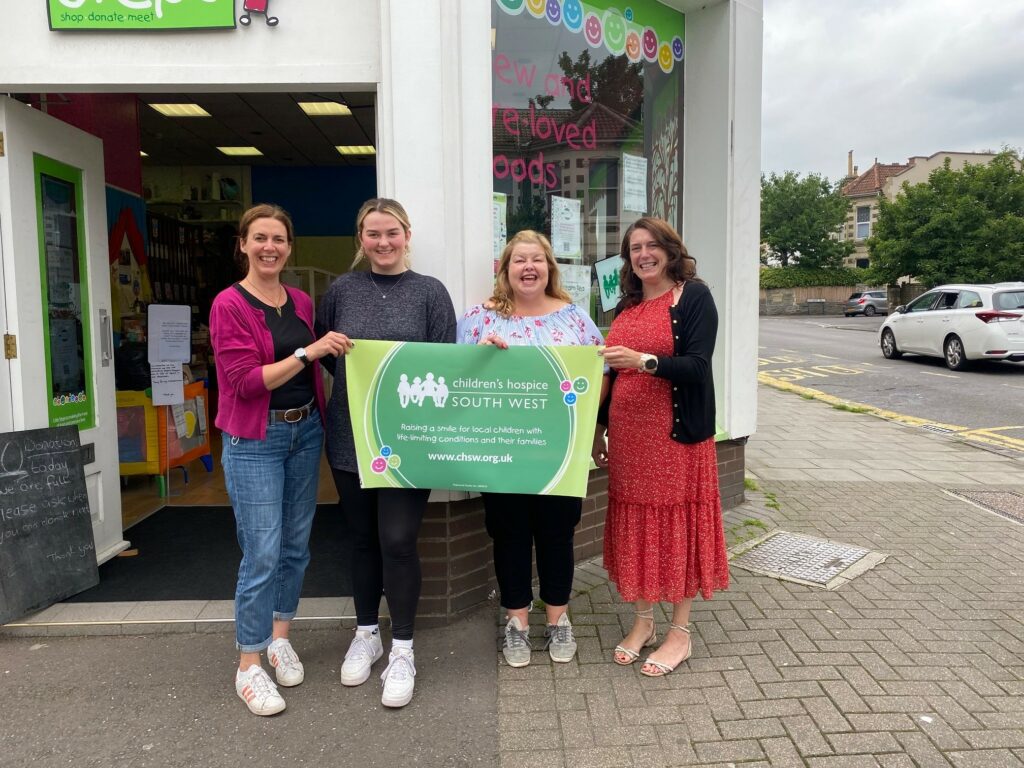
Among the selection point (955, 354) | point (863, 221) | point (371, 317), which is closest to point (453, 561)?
point (371, 317)

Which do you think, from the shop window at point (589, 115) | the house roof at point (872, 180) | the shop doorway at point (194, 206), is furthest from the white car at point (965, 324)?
the house roof at point (872, 180)

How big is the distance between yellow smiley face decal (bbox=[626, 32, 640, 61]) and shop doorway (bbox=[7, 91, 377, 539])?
5.45 feet

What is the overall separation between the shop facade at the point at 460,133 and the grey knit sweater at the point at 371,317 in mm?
340

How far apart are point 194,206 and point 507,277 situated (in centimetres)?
1007

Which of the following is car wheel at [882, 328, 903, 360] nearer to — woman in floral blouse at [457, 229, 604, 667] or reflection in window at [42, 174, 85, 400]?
woman in floral blouse at [457, 229, 604, 667]

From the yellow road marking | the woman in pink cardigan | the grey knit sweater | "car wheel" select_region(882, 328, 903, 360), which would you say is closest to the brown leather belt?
the woman in pink cardigan

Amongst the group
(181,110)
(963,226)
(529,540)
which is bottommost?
(529,540)

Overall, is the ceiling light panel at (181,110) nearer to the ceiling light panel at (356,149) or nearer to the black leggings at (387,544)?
the ceiling light panel at (356,149)

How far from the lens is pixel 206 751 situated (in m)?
2.75

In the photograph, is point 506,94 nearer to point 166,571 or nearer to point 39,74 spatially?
point 39,74

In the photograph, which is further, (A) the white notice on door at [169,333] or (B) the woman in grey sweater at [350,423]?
(A) the white notice on door at [169,333]

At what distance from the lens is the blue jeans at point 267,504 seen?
298 centimetres

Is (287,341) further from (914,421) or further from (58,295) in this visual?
(914,421)

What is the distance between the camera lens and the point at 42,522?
3785 mm
